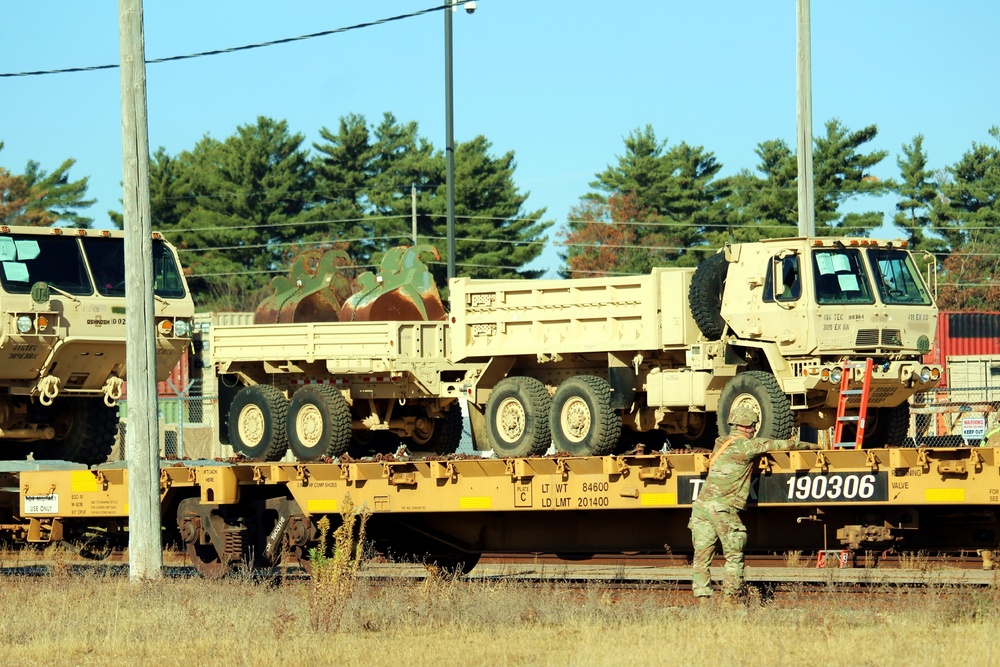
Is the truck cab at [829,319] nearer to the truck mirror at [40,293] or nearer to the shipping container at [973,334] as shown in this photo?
the truck mirror at [40,293]

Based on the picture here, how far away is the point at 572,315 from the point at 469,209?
160 ft

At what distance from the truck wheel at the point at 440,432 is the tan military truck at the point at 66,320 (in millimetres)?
3656

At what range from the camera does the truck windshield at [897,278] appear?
16.2 m

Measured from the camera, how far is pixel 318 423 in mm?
18828

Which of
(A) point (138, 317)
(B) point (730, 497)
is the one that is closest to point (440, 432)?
(A) point (138, 317)

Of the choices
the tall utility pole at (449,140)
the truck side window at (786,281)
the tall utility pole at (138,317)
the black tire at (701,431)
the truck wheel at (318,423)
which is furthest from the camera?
the tall utility pole at (449,140)

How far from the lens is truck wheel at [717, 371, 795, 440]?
15477 millimetres

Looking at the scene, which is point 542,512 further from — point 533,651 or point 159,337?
point 159,337

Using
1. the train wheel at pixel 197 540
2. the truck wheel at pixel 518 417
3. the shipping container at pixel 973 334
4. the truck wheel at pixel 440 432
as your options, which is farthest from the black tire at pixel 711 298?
the shipping container at pixel 973 334

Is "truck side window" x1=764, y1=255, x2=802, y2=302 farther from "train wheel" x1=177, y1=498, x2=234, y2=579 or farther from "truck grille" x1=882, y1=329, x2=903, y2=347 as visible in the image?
"train wheel" x1=177, y1=498, x2=234, y2=579

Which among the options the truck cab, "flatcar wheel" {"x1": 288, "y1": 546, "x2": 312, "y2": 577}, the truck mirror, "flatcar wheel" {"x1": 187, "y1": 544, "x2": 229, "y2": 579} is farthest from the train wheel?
the truck cab

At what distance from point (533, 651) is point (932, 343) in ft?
25.2

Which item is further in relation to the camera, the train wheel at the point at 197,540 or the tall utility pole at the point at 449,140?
the tall utility pole at the point at 449,140

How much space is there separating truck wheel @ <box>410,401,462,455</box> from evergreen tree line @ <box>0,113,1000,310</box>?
4287 centimetres
